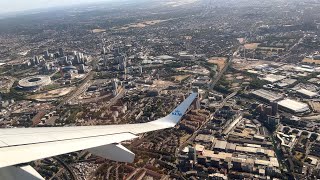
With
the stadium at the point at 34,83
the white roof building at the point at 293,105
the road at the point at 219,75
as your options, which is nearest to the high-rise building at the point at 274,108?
the white roof building at the point at 293,105

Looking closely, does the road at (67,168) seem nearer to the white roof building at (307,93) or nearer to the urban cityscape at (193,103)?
the urban cityscape at (193,103)

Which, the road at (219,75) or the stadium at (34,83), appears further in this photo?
the stadium at (34,83)

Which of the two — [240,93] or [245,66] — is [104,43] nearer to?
[245,66]

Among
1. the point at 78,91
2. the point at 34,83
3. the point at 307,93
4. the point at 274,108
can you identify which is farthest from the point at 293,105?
the point at 34,83

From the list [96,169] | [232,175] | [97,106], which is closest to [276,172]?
[232,175]

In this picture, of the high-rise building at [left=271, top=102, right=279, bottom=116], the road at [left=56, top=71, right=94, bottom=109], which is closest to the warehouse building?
the high-rise building at [left=271, top=102, right=279, bottom=116]

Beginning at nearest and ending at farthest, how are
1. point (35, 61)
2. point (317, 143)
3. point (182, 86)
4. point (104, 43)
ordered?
point (317, 143), point (182, 86), point (35, 61), point (104, 43)
